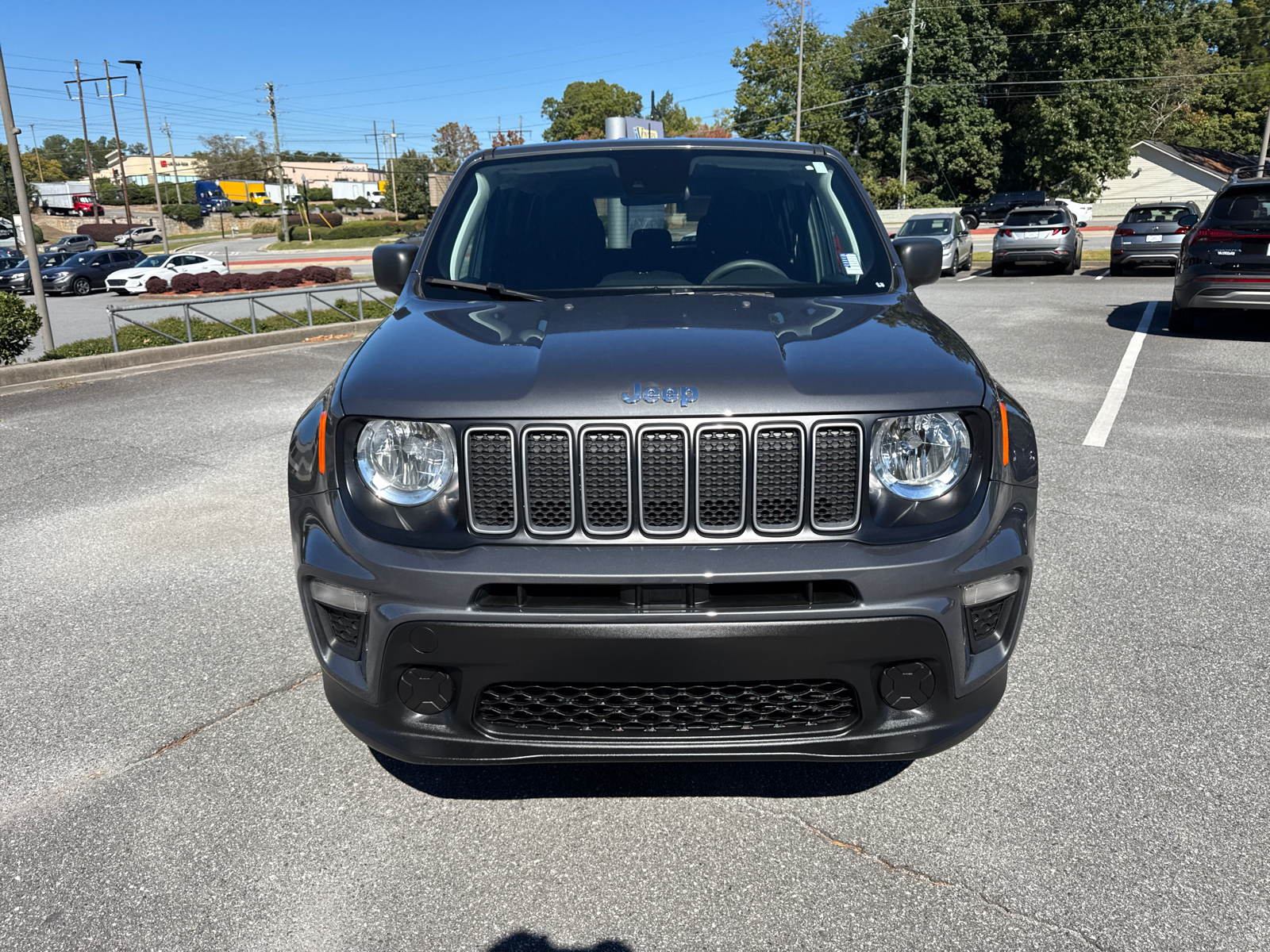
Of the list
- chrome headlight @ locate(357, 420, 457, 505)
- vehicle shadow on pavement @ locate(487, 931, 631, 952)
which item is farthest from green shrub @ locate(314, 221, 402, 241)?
vehicle shadow on pavement @ locate(487, 931, 631, 952)

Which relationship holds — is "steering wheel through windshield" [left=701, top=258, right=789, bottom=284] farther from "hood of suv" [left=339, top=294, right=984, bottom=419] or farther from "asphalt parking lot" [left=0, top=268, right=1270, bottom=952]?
"asphalt parking lot" [left=0, top=268, right=1270, bottom=952]

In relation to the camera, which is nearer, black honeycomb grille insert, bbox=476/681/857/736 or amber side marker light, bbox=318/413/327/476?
black honeycomb grille insert, bbox=476/681/857/736

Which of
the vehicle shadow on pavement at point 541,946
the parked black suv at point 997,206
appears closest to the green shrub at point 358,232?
the parked black suv at point 997,206

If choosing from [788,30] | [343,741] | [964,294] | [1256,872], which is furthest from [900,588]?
[788,30]

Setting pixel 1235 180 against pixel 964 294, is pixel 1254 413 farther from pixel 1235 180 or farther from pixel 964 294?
pixel 964 294

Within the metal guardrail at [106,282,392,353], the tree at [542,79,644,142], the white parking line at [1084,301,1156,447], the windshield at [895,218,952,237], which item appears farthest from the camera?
the tree at [542,79,644,142]

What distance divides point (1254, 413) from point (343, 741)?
795 cm

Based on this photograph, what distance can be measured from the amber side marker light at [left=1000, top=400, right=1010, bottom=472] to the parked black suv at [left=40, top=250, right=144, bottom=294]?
3580cm

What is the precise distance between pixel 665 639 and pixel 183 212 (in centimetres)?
10250

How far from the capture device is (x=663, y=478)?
2359 millimetres

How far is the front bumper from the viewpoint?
2.27 metres

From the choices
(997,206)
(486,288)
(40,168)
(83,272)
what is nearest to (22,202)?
(486,288)

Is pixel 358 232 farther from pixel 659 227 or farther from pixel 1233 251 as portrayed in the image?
pixel 659 227

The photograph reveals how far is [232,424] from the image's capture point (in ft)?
28.6
